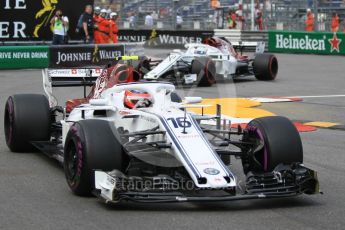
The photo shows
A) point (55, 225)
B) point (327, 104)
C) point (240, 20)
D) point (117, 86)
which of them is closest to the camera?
point (55, 225)

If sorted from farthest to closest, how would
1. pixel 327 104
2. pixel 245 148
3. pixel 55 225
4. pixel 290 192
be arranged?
pixel 327 104, pixel 245 148, pixel 290 192, pixel 55 225

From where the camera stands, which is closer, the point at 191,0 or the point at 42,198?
the point at 42,198

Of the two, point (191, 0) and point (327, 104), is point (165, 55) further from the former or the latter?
point (191, 0)

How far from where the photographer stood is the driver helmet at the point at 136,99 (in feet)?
27.2

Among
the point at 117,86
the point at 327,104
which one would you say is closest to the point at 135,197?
the point at 117,86

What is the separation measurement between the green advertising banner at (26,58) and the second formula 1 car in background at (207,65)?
5.36 metres

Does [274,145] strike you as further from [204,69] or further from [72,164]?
[204,69]

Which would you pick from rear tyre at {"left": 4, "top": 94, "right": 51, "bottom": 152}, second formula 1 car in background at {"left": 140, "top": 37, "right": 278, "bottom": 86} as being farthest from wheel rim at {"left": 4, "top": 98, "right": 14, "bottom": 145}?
second formula 1 car in background at {"left": 140, "top": 37, "right": 278, "bottom": 86}

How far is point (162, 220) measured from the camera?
6539 mm

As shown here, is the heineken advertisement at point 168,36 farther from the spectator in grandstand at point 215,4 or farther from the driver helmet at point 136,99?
the driver helmet at point 136,99

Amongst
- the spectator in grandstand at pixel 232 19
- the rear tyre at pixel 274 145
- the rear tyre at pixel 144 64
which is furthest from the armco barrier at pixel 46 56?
the rear tyre at pixel 274 145

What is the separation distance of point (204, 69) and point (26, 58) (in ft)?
25.0

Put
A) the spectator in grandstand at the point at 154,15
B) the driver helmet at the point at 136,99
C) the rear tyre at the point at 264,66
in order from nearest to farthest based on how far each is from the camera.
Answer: the driver helmet at the point at 136,99 < the rear tyre at the point at 264,66 < the spectator in grandstand at the point at 154,15

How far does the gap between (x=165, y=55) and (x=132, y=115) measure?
473 inches
